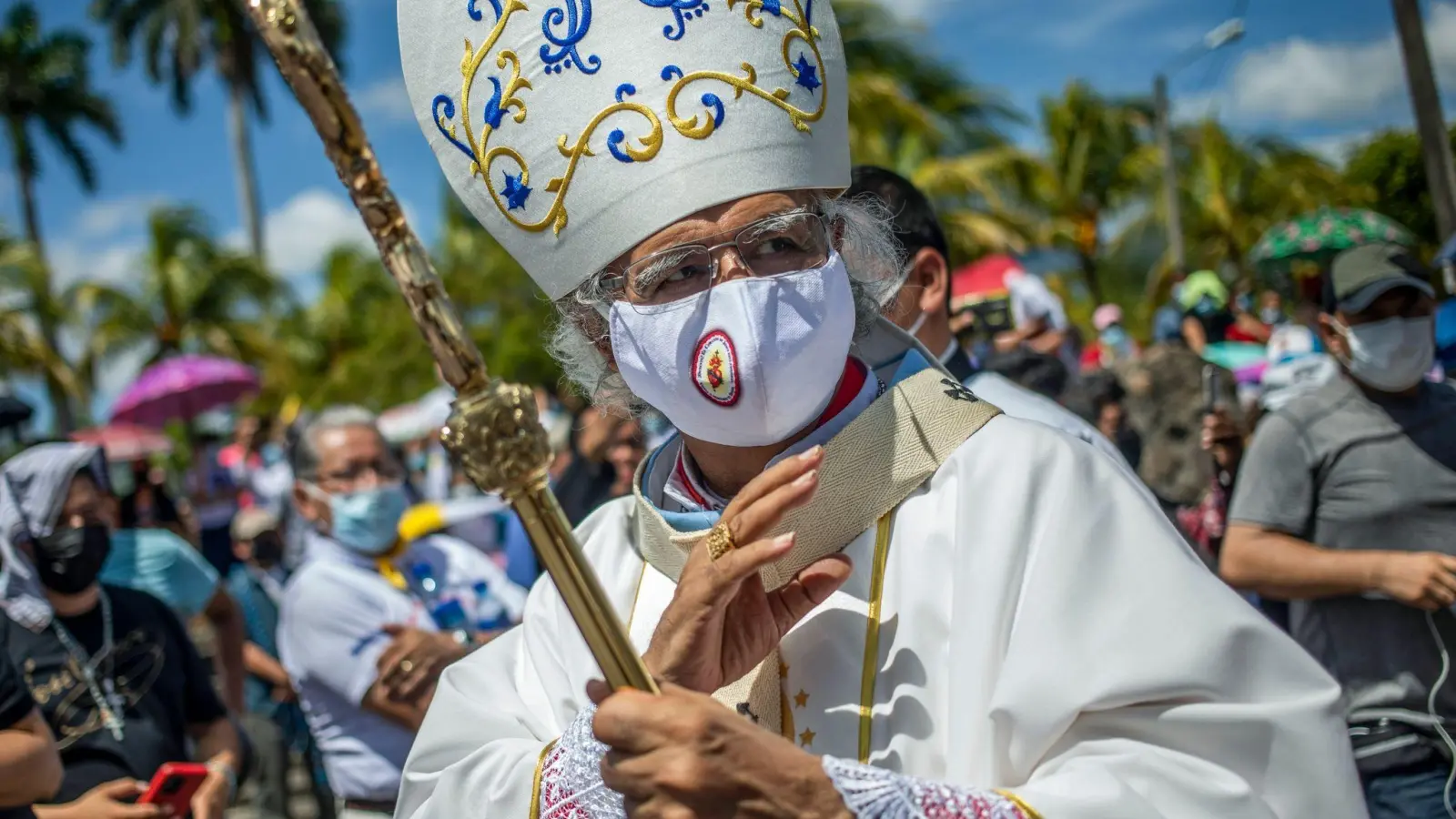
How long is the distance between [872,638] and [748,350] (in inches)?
17.8

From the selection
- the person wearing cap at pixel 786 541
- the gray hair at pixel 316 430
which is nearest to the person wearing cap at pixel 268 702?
the gray hair at pixel 316 430

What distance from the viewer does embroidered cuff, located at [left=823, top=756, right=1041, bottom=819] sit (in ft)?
4.75

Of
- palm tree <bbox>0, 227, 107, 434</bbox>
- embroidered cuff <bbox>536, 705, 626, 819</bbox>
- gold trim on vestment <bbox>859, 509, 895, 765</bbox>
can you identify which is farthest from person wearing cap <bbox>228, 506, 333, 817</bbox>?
palm tree <bbox>0, 227, 107, 434</bbox>

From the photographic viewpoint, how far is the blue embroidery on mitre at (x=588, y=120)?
186cm

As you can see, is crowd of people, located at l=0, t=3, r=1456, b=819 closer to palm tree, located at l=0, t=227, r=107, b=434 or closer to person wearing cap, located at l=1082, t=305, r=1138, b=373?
person wearing cap, located at l=1082, t=305, r=1138, b=373

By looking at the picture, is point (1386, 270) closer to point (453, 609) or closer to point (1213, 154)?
point (453, 609)

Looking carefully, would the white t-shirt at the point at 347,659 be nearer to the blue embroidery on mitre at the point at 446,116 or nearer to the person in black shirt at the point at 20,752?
the person in black shirt at the point at 20,752

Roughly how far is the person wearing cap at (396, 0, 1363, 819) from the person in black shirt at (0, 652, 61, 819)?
4.54 feet

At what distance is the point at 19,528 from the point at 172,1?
37.7 metres

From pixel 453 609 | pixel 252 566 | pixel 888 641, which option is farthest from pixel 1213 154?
pixel 888 641

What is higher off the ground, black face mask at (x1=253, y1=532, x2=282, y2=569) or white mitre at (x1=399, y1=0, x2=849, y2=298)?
white mitre at (x1=399, y1=0, x2=849, y2=298)

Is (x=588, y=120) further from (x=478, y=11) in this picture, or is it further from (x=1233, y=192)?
(x=1233, y=192)

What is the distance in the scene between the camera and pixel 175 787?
364cm

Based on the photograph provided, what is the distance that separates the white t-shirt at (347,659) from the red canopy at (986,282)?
345 centimetres
